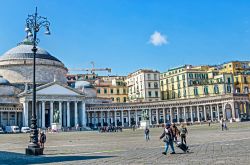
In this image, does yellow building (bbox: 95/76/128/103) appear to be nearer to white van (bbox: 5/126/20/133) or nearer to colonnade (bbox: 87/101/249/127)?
colonnade (bbox: 87/101/249/127)

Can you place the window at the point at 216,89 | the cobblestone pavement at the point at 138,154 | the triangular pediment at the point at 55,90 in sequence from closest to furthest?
the cobblestone pavement at the point at 138,154, the triangular pediment at the point at 55,90, the window at the point at 216,89

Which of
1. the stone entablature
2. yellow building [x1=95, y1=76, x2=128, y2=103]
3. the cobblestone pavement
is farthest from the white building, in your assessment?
the cobblestone pavement

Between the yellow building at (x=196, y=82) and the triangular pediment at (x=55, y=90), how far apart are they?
32494 millimetres

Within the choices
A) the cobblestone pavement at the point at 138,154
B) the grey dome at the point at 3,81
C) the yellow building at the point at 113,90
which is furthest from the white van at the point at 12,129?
the cobblestone pavement at the point at 138,154

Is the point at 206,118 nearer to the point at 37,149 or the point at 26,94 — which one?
the point at 26,94

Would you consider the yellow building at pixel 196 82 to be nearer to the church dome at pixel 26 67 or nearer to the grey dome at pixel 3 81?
the church dome at pixel 26 67

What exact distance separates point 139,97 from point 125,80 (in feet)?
44.1

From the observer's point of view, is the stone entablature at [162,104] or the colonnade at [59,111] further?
the stone entablature at [162,104]

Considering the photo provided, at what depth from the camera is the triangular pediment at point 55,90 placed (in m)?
84.0

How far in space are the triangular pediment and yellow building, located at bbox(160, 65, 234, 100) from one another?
32.5m

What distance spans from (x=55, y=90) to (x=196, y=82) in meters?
41.0

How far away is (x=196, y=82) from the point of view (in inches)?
3989

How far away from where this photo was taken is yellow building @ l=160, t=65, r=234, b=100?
315 feet

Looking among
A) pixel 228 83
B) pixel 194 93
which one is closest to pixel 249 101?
pixel 228 83
